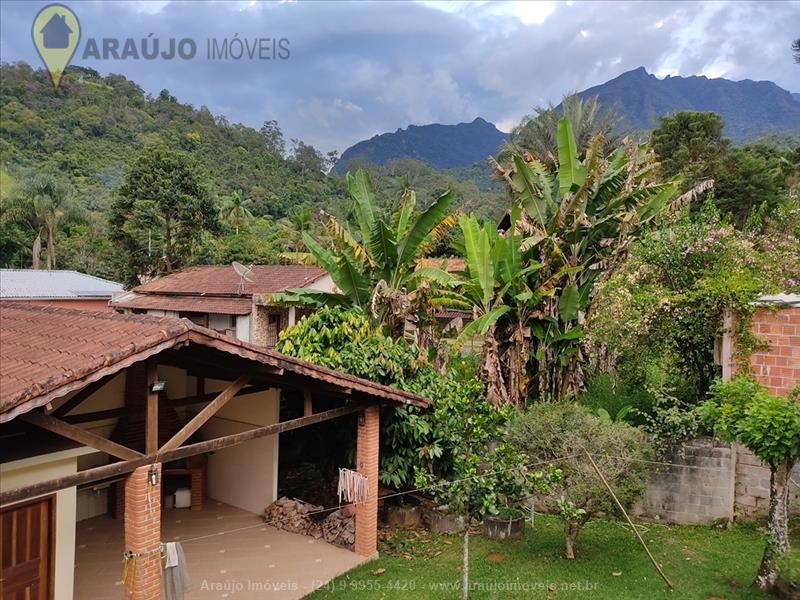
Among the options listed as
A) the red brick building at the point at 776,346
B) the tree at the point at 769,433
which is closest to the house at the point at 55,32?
the tree at the point at 769,433

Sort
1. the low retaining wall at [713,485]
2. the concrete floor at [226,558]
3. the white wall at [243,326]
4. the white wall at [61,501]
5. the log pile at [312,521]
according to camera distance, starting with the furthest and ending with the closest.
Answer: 1. the white wall at [243,326]
2. the log pile at [312,521]
3. the low retaining wall at [713,485]
4. the concrete floor at [226,558]
5. the white wall at [61,501]

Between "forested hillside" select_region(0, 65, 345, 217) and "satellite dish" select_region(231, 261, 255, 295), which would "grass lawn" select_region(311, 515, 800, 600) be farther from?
"forested hillside" select_region(0, 65, 345, 217)

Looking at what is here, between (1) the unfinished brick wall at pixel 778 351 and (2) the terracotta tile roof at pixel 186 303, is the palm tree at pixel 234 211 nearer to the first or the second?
(2) the terracotta tile roof at pixel 186 303

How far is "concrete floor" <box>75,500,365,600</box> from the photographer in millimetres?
7230

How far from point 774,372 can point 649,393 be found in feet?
6.49

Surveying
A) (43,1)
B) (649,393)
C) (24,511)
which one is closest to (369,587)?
(24,511)

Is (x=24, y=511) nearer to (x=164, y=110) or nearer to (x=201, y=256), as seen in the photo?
(x=201, y=256)

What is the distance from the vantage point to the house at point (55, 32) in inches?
374

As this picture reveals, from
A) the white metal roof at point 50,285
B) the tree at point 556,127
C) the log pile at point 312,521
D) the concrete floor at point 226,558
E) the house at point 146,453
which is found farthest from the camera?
the tree at point 556,127

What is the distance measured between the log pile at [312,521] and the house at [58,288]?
15.9 metres

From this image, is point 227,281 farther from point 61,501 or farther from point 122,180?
point 61,501

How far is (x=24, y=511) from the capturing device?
19.5ft

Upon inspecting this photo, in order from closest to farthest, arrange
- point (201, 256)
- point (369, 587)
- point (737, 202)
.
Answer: point (369, 587) → point (737, 202) → point (201, 256)

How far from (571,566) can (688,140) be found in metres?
26.5
